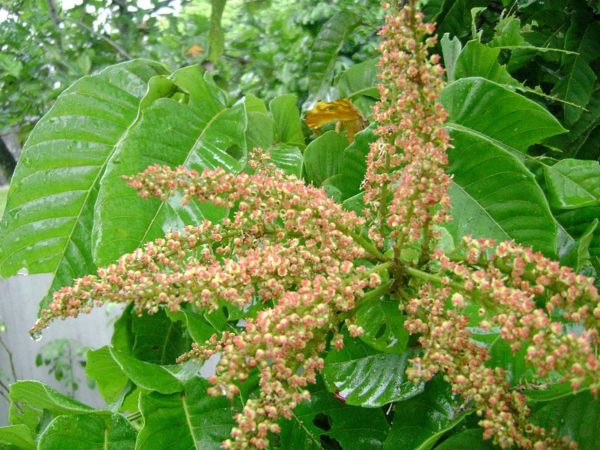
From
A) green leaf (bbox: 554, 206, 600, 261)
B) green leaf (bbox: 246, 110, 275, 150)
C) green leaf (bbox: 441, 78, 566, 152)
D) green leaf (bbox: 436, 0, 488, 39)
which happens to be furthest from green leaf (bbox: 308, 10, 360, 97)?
green leaf (bbox: 554, 206, 600, 261)

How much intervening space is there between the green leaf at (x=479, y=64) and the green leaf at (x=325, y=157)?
18 cm

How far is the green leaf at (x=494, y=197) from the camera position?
0.71 metres

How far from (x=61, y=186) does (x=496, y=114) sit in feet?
1.83

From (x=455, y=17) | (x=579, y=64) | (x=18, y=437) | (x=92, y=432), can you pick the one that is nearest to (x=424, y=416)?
(x=92, y=432)

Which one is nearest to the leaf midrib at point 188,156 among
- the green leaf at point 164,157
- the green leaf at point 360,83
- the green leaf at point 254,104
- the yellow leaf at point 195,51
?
the green leaf at point 164,157

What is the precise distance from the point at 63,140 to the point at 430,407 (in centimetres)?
59

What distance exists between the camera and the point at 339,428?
72cm

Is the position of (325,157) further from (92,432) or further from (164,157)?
(92,432)

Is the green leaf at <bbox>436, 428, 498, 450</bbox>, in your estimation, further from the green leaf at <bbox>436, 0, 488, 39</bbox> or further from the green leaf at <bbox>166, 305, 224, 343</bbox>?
the green leaf at <bbox>436, 0, 488, 39</bbox>

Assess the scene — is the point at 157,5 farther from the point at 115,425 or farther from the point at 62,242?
the point at 115,425

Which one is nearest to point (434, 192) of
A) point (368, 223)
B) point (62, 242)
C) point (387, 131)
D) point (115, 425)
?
point (387, 131)

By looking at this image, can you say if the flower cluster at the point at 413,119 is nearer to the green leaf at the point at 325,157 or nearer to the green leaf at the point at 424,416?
the green leaf at the point at 424,416

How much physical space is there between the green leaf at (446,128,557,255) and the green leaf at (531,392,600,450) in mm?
169

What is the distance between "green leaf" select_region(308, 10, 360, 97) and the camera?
1.30 meters
